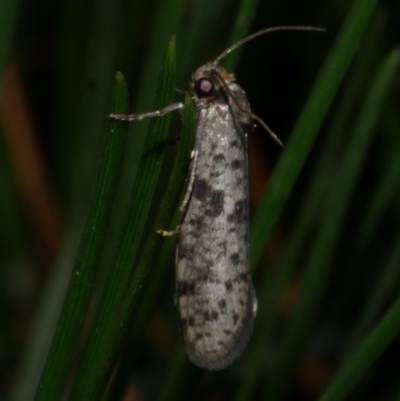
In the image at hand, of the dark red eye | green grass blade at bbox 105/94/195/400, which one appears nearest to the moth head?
the dark red eye

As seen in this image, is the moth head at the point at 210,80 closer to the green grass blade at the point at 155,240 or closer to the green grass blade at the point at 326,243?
the green grass blade at the point at 326,243

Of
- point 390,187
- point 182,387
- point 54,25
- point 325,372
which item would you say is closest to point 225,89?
point 390,187

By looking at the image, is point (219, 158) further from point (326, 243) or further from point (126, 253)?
point (126, 253)

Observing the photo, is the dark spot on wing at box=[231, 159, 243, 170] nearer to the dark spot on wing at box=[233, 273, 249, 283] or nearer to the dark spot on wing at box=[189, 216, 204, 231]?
the dark spot on wing at box=[189, 216, 204, 231]

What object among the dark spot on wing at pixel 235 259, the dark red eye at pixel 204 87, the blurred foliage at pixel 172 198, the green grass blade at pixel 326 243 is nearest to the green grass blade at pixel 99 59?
the blurred foliage at pixel 172 198

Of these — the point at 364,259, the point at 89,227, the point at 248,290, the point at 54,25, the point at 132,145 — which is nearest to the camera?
the point at 89,227

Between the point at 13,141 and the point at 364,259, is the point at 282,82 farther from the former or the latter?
the point at 13,141

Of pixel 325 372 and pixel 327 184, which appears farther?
pixel 325 372
